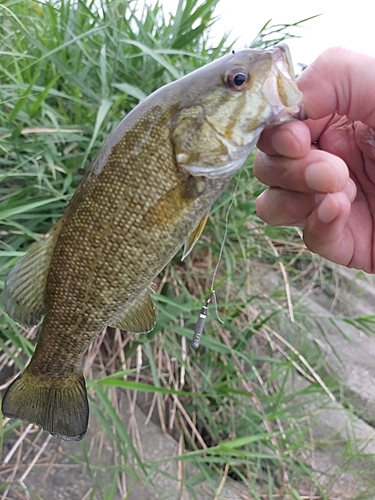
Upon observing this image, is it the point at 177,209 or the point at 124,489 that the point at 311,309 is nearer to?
the point at 124,489

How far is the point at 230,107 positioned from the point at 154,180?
0.69ft

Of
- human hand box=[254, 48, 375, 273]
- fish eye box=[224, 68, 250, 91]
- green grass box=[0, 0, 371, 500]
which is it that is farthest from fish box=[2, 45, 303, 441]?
green grass box=[0, 0, 371, 500]

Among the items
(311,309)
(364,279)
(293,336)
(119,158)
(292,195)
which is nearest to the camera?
(119,158)

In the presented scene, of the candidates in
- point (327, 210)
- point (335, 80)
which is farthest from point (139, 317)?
point (335, 80)

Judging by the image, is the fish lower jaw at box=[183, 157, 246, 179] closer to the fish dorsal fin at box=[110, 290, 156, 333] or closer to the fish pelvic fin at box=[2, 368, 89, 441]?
the fish dorsal fin at box=[110, 290, 156, 333]

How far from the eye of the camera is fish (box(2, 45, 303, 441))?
92 cm

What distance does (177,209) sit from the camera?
36.7 inches

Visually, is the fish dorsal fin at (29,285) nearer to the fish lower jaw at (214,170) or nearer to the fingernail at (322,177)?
the fish lower jaw at (214,170)

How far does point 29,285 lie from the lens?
99 centimetres

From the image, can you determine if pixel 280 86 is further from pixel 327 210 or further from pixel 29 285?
pixel 29 285

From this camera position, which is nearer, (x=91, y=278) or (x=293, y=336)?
(x=91, y=278)

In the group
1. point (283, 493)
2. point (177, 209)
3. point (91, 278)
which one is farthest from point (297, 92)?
point (283, 493)

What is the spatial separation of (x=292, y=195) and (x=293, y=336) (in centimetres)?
115

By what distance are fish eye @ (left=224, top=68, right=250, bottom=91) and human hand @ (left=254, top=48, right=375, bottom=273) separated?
0.12m
